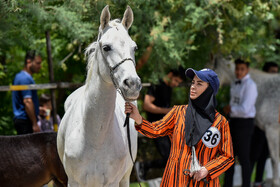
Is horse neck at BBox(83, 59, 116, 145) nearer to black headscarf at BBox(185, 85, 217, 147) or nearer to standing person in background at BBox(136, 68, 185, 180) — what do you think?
black headscarf at BBox(185, 85, 217, 147)

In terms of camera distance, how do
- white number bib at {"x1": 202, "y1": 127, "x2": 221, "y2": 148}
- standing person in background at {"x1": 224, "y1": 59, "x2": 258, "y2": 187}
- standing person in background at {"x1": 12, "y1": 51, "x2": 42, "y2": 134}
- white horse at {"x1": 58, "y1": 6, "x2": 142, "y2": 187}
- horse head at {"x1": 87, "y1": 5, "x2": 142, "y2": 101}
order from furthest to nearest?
standing person in background at {"x1": 224, "y1": 59, "x2": 258, "y2": 187}, standing person in background at {"x1": 12, "y1": 51, "x2": 42, "y2": 134}, white number bib at {"x1": 202, "y1": 127, "x2": 221, "y2": 148}, white horse at {"x1": 58, "y1": 6, "x2": 142, "y2": 187}, horse head at {"x1": 87, "y1": 5, "x2": 142, "y2": 101}

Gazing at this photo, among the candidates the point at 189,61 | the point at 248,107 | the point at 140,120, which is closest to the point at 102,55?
the point at 140,120

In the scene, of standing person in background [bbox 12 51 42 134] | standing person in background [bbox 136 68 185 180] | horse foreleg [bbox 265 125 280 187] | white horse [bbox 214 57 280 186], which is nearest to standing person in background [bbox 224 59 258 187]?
white horse [bbox 214 57 280 186]

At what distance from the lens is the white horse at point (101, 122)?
3367 millimetres

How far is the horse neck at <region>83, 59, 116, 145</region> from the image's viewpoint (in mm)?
3551

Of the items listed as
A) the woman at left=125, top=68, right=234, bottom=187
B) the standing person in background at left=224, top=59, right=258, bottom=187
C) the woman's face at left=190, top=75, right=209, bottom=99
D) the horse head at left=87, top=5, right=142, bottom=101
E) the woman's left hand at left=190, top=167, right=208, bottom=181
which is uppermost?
the horse head at left=87, top=5, right=142, bottom=101

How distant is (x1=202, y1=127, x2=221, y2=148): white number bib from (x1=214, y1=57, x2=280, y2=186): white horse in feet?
12.9

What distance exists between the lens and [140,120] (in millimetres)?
3494

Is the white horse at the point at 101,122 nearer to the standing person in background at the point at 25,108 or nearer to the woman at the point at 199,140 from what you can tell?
the woman at the point at 199,140

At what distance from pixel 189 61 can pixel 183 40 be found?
48 cm

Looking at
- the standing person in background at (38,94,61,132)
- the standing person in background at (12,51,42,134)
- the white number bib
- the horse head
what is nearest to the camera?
the horse head

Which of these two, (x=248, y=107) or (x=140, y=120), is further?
(x=248, y=107)

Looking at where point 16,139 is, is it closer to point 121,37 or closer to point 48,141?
point 48,141

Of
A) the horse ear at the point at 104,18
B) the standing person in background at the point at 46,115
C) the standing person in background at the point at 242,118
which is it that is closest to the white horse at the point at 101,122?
the horse ear at the point at 104,18
